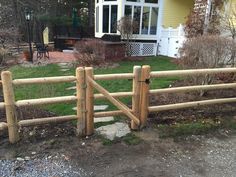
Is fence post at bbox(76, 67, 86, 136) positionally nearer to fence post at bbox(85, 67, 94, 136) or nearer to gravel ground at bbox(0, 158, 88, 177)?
fence post at bbox(85, 67, 94, 136)

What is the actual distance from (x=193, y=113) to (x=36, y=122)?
116 inches

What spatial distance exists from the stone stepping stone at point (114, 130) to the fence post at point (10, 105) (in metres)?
1.27

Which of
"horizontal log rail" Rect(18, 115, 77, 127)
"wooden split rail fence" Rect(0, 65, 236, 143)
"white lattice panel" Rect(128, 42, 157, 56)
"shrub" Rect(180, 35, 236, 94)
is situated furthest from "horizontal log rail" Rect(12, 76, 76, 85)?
"white lattice panel" Rect(128, 42, 157, 56)

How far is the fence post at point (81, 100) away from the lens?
12.6 ft

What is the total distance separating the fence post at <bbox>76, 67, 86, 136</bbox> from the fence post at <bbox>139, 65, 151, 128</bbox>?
37.2 inches

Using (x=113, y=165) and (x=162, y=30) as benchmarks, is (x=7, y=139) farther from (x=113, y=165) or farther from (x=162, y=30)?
(x=162, y=30)

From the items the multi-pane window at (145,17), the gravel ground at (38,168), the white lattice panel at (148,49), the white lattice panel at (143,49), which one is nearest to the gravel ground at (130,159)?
the gravel ground at (38,168)

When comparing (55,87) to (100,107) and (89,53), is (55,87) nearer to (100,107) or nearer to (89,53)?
(100,107)

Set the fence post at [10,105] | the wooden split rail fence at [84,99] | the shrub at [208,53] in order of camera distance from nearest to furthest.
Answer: the fence post at [10,105], the wooden split rail fence at [84,99], the shrub at [208,53]

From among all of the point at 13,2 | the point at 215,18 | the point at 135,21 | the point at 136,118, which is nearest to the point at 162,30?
the point at 135,21

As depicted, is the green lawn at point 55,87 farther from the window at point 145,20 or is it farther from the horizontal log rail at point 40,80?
the window at point 145,20

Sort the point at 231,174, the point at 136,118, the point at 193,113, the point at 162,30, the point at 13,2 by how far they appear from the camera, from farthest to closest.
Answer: the point at 13,2 < the point at 162,30 < the point at 193,113 < the point at 136,118 < the point at 231,174

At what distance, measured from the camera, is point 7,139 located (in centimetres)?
397

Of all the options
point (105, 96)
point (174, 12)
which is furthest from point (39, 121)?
point (174, 12)
